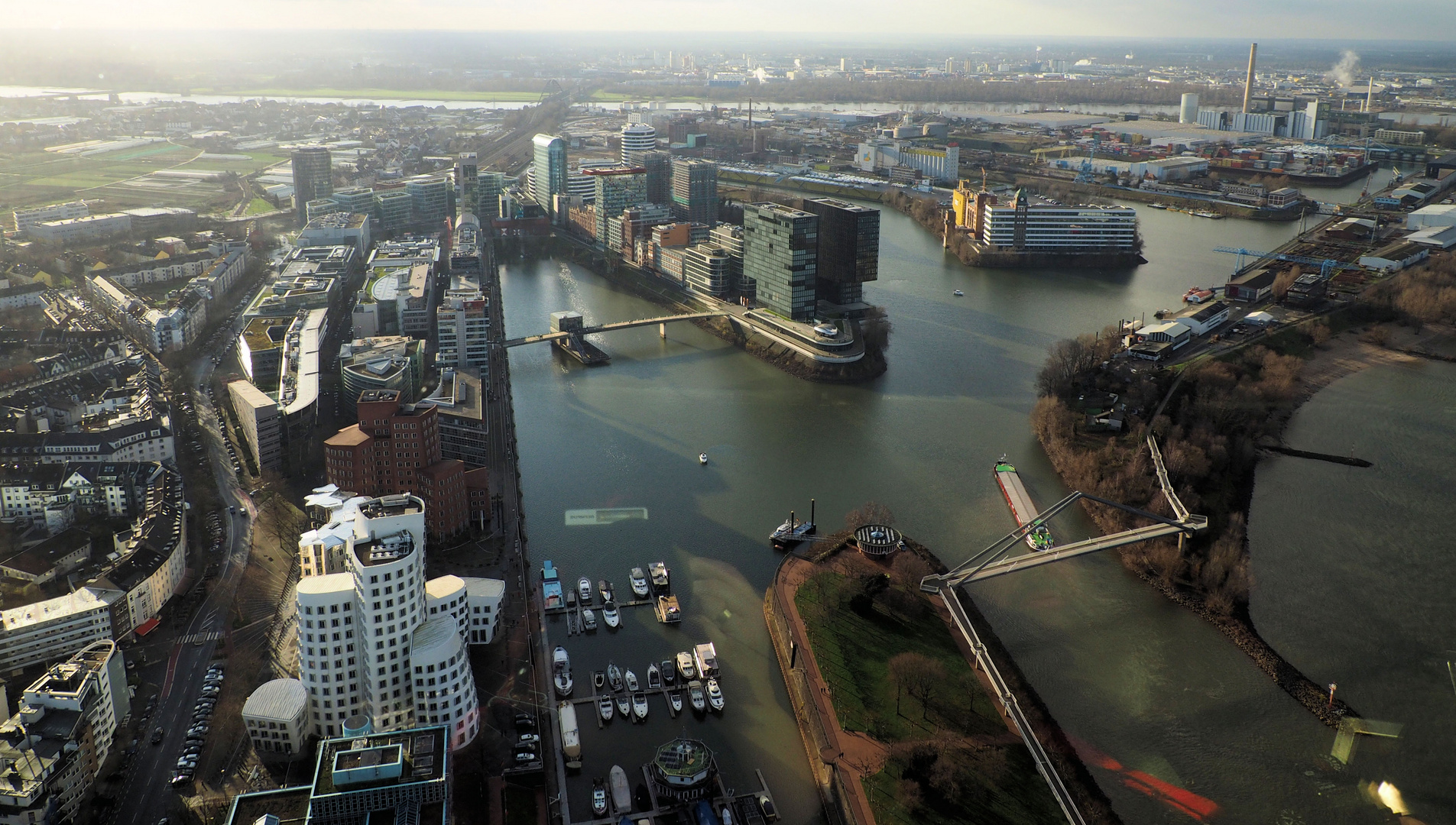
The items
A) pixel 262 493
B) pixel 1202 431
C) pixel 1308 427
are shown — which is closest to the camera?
pixel 262 493

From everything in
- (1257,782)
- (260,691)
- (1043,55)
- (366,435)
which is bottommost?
(1257,782)

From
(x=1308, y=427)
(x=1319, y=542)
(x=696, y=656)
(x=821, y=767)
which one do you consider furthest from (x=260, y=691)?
(x=1308, y=427)

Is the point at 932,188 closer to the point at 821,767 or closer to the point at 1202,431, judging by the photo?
the point at 1202,431

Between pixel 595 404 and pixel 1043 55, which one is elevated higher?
pixel 1043 55

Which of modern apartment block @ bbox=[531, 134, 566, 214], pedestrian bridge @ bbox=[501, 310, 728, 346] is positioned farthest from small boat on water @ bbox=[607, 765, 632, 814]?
modern apartment block @ bbox=[531, 134, 566, 214]

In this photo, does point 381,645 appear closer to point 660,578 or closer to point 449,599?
point 449,599

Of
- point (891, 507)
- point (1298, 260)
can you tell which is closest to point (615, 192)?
point (1298, 260)

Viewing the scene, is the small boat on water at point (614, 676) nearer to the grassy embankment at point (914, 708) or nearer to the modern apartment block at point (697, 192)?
the grassy embankment at point (914, 708)
